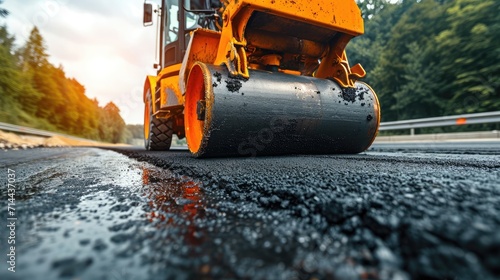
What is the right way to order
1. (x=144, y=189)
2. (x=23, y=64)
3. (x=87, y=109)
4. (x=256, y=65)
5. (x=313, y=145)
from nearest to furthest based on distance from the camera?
(x=144, y=189) < (x=313, y=145) < (x=256, y=65) < (x=23, y=64) < (x=87, y=109)

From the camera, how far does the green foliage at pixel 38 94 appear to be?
22.3 m

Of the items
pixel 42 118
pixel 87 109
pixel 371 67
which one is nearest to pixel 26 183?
pixel 371 67

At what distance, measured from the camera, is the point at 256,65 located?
10.6ft

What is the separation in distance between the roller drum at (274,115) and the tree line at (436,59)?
16034 millimetres

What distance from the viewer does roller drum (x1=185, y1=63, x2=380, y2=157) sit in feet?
7.21

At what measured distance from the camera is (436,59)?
1858 centimetres

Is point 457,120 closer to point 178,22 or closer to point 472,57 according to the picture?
point 178,22

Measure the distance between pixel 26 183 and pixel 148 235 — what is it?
1194mm

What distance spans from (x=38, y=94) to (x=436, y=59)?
35591 millimetres

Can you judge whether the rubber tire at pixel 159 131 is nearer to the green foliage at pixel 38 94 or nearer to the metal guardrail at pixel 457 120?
the metal guardrail at pixel 457 120

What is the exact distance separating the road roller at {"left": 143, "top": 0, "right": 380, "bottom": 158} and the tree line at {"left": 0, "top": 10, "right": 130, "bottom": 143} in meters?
19.4

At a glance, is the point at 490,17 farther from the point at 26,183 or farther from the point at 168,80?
the point at 26,183

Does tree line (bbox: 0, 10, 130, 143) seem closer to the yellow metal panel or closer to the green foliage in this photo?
the green foliage

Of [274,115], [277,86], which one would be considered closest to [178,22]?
[277,86]
